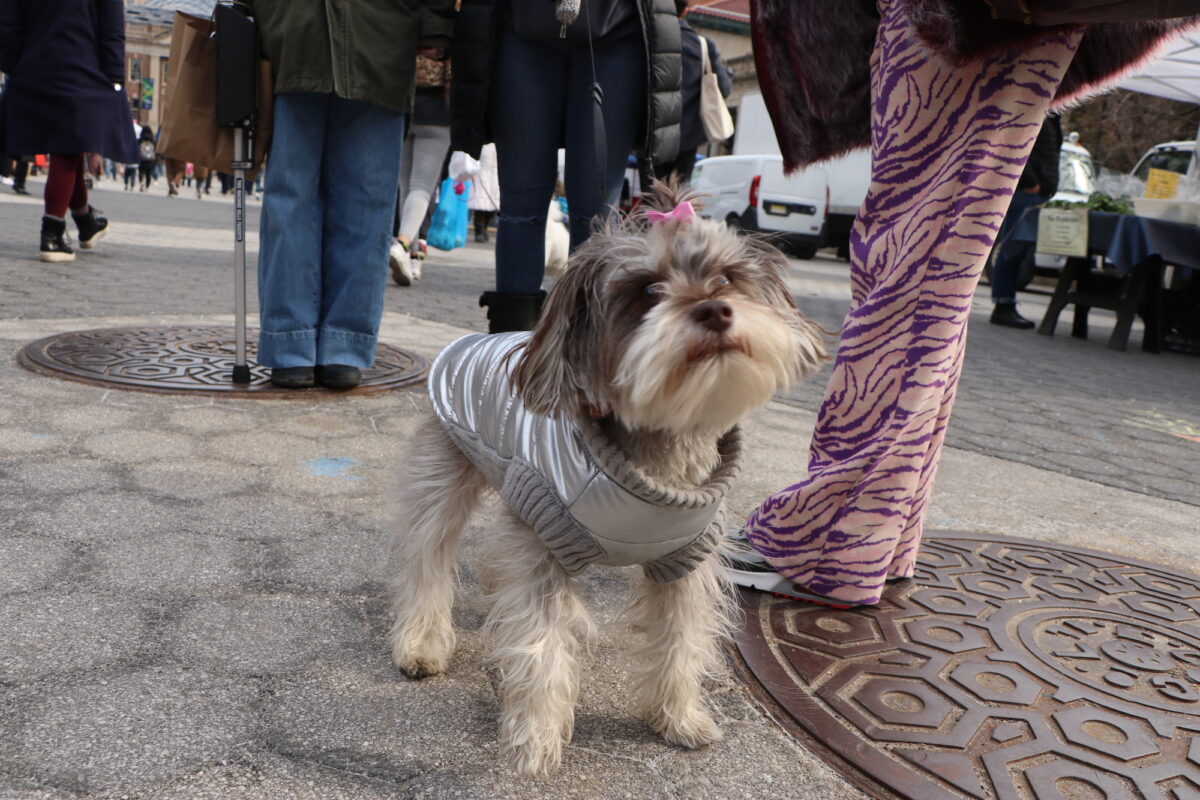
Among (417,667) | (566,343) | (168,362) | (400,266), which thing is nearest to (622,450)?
(566,343)

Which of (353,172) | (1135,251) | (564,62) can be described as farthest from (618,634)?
(1135,251)

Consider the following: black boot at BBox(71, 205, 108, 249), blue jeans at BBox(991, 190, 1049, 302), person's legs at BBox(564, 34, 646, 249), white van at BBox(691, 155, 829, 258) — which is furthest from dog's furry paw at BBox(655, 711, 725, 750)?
white van at BBox(691, 155, 829, 258)

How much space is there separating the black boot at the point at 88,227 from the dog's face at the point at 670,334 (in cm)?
817

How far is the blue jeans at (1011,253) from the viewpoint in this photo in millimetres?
10094

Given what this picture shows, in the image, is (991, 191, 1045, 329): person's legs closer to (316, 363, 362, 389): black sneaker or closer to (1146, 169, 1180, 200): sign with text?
(1146, 169, 1180, 200): sign with text

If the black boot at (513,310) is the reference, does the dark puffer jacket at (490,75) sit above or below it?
above

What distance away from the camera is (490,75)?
342 centimetres

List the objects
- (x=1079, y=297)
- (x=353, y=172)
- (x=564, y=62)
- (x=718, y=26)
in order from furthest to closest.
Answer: (x=718, y=26), (x=1079, y=297), (x=353, y=172), (x=564, y=62)

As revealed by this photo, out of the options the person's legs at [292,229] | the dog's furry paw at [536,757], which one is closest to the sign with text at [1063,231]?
the person's legs at [292,229]

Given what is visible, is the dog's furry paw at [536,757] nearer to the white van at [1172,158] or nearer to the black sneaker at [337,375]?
the black sneaker at [337,375]

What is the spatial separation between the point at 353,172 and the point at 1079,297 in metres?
8.37

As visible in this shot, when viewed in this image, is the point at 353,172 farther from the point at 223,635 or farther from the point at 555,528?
the point at 555,528

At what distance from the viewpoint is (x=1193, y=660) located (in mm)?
2457

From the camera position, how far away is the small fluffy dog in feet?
5.44
